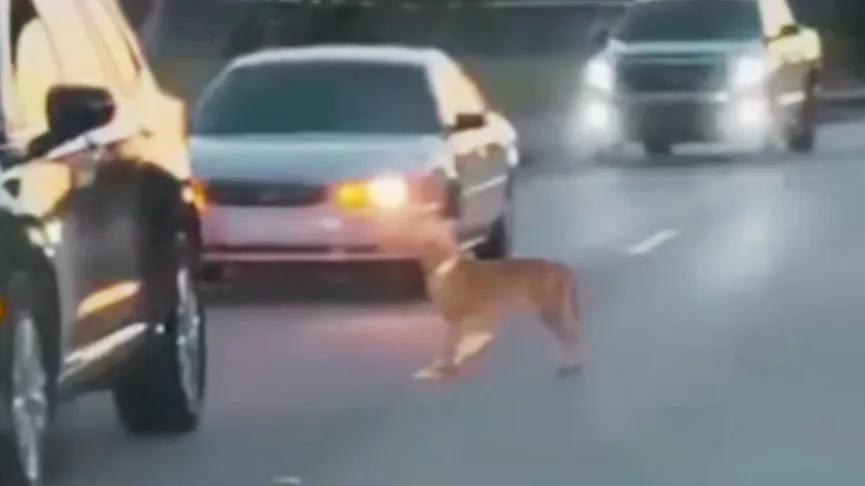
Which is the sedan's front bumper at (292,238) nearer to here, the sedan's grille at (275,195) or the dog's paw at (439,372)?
the sedan's grille at (275,195)

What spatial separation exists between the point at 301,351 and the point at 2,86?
5.36 metres

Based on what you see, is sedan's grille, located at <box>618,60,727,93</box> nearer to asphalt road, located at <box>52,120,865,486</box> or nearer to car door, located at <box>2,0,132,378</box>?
asphalt road, located at <box>52,120,865,486</box>

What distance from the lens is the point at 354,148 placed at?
60.5 feet

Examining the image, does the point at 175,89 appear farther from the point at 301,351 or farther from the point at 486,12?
the point at 301,351

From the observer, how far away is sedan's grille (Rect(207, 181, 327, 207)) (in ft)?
59.0

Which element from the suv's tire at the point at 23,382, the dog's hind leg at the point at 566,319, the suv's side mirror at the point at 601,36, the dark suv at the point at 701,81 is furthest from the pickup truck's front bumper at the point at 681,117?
the suv's tire at the point at 23,382

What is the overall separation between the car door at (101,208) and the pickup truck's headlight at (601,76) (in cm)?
2126

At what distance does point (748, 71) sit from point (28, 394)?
74.8 feet

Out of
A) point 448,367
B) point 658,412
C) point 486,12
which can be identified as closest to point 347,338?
point 448,367

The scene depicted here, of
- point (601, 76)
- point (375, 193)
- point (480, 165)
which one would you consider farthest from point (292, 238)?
point (601, 76)

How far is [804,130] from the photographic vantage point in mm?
34031

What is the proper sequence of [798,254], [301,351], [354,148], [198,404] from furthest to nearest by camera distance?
1. [798,254]
2. [354,148]
3. [301,351]
4. [198,404]

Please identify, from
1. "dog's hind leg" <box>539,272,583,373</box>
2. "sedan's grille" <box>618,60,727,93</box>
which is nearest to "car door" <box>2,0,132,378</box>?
"dog's hind leg" <box>539,272,583,373</box>

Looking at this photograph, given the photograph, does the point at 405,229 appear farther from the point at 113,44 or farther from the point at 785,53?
the point at 785,53
